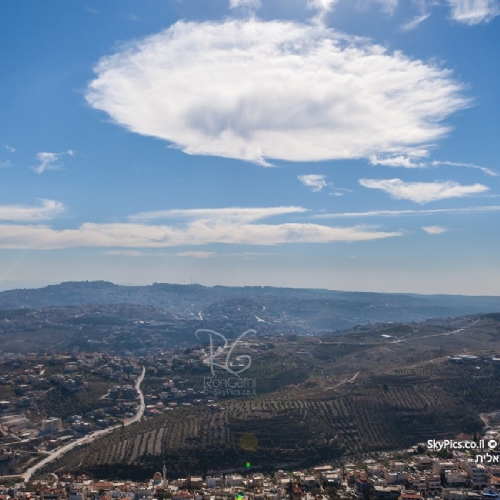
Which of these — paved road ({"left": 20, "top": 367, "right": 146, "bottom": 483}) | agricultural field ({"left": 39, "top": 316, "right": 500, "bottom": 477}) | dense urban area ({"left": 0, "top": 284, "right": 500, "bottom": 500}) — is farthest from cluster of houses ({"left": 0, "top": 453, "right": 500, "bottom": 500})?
paved road ({"left": 20, "top": 367, "right": 146, "bottom": 483})

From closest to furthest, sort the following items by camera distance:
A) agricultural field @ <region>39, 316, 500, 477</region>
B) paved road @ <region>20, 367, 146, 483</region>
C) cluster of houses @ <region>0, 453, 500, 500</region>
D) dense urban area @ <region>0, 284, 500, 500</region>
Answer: cluster of houses @ <region>0, 453, 500, 500</region> → dense urban area @ <region>0, 284, 500, 500</region> → agricultural field @ <region>39, 316, 500, 477</region> → paved road @ <region>20, 367, 146, 483</region>

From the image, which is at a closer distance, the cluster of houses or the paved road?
the cluster of houses

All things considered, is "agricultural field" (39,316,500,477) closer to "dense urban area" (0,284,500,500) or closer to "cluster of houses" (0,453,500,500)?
"dense urban area" (0,284,500,500)

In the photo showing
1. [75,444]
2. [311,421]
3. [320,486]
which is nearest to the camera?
[320,486]

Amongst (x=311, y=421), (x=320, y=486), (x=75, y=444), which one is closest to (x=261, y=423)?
(x=311, y=421)

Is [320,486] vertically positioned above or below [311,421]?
below

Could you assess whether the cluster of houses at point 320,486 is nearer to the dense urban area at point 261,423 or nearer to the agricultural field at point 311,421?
the dense urban area at point 261,423

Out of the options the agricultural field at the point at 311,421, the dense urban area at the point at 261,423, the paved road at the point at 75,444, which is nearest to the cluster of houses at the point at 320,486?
the dense urban area at the point at 261,423

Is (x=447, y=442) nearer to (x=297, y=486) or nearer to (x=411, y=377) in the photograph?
(x=297, y=486)

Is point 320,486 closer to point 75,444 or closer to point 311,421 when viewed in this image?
point 311,421

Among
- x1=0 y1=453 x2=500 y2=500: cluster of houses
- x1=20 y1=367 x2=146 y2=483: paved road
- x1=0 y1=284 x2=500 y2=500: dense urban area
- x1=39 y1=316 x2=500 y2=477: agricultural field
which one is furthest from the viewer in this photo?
x1=20 y1=367 x2=146 y2=483: paved road

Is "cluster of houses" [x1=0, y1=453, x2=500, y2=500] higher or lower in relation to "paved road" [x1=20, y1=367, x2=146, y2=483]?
higher

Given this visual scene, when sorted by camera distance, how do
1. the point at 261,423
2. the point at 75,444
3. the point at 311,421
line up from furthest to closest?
the point at 75,444 < the point at 311,421 < the point at 261,423
